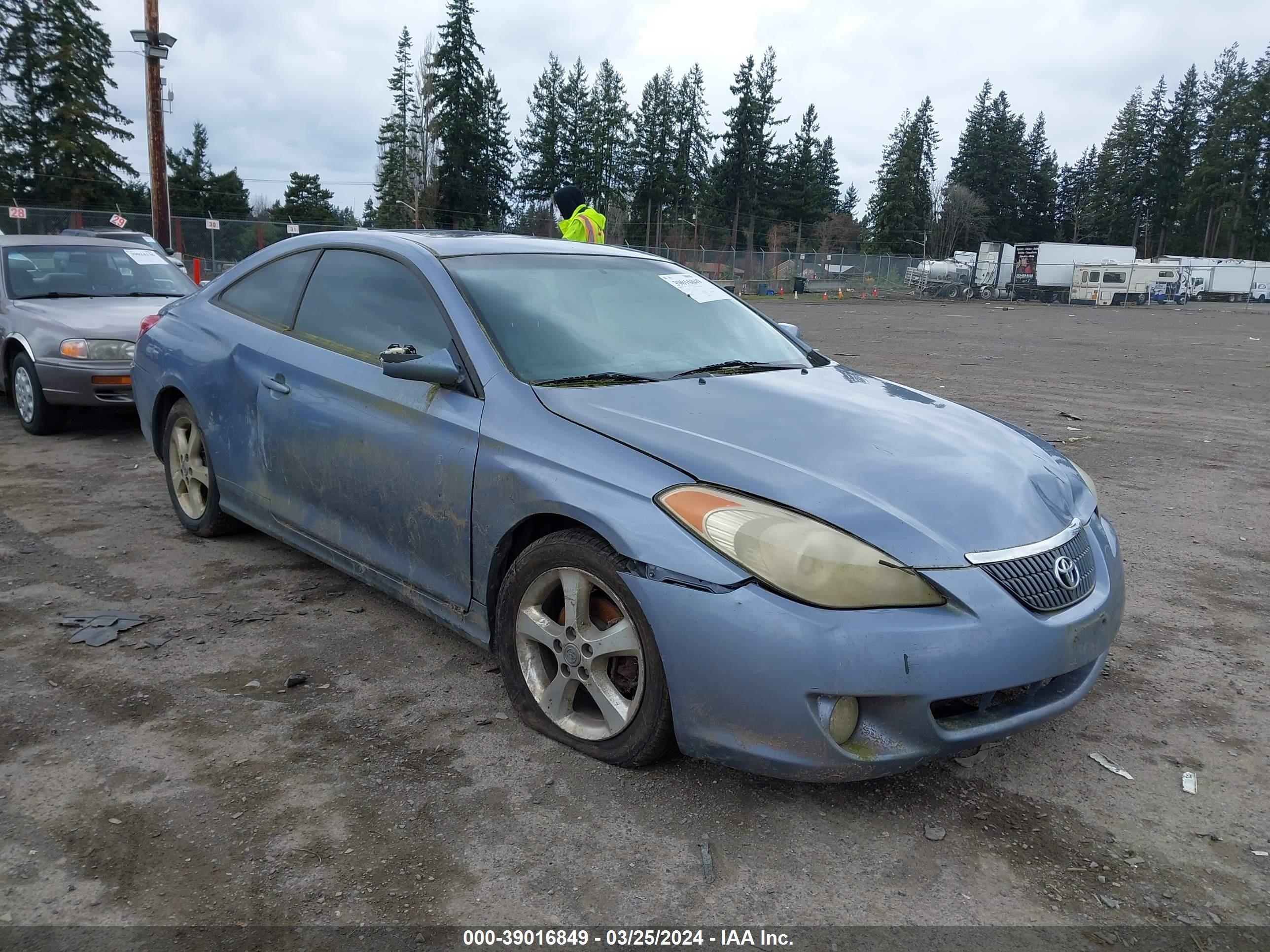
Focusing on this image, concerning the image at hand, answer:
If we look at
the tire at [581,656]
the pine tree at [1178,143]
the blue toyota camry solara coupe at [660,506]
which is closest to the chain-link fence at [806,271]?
the blue toyota camry solara coupe at [660,506]

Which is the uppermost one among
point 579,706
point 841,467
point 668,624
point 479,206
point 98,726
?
point 479,206

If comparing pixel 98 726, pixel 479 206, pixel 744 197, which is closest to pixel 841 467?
pixel 98 726

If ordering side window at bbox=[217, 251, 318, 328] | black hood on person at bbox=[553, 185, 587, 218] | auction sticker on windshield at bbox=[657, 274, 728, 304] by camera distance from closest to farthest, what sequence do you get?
auction sticker on windshield at bbox=[657, 274, 728, 304], side window at bbox=[217, 251, 318, 328], black hood on person at bbox=[553, 185, 587, 218]

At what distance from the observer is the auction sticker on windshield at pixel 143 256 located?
28.3 ft

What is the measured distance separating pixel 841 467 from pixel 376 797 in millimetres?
1610

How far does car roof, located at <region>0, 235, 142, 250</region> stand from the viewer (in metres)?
8.15

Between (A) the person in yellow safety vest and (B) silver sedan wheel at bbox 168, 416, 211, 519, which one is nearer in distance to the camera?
(B) silver sedan wheel at bbox 168, 416, 211, 519

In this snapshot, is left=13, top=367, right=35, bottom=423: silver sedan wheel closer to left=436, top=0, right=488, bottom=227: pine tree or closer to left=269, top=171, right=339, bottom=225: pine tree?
left=436, top=0, right=488, bottom=227: pine tree

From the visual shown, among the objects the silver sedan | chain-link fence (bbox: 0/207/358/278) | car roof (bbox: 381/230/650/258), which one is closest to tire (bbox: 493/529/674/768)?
car roof (bbox: 381/230/650/258)

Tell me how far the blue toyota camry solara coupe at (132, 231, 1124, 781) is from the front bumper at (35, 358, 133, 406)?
347cm

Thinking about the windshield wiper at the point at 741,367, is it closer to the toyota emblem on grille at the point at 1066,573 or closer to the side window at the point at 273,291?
the toyota emblem on grille at the point at 1066,573

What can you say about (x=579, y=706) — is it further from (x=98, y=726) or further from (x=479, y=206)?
(x=479, y=206)

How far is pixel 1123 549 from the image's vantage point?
16.8ft

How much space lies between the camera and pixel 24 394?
24.7ft
